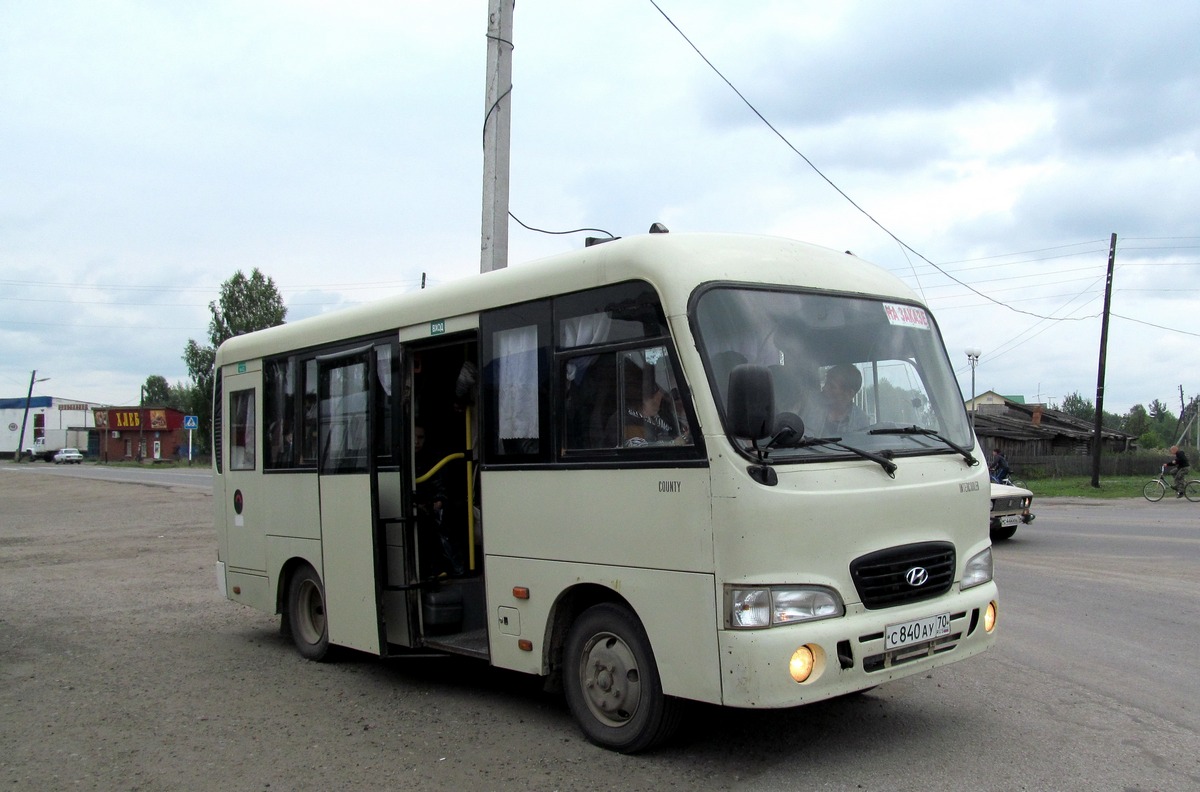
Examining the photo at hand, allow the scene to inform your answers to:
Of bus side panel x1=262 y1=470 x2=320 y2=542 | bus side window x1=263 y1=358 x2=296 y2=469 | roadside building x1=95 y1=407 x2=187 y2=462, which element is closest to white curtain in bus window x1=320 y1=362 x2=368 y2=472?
bus side panel x1=262 y1=470 x2=320 y2=542

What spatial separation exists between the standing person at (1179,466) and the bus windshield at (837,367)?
24269 millimetres

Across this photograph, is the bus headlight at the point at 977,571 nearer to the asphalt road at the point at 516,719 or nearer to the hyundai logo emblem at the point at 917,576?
the hyundai logo emblem at the point at 917,576

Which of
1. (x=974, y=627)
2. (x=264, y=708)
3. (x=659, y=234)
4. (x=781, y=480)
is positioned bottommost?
(x=264, y=708)

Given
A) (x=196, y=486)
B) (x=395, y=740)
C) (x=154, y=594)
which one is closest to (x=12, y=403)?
(x=196, y=486)

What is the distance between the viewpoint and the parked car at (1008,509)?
15.9 meters

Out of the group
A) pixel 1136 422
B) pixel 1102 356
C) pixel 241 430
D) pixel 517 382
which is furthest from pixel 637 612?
pixel 1136 422

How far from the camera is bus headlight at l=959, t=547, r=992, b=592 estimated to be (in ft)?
19.1

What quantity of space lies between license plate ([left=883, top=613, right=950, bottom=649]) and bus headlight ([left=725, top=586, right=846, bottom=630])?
458mm

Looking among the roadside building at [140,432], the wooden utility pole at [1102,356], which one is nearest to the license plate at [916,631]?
the wooden utility pole at [1102,356]

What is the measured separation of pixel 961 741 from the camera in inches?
225

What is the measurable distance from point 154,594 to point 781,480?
1005 cm

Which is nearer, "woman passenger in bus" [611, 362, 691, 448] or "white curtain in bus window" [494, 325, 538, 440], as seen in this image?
"woman passenger in bus" [611, 362, 691, 448]

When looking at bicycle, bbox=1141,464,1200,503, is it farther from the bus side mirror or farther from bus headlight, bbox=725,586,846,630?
the bus side mirror

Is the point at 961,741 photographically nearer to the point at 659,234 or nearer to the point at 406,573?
the point at 659,234
